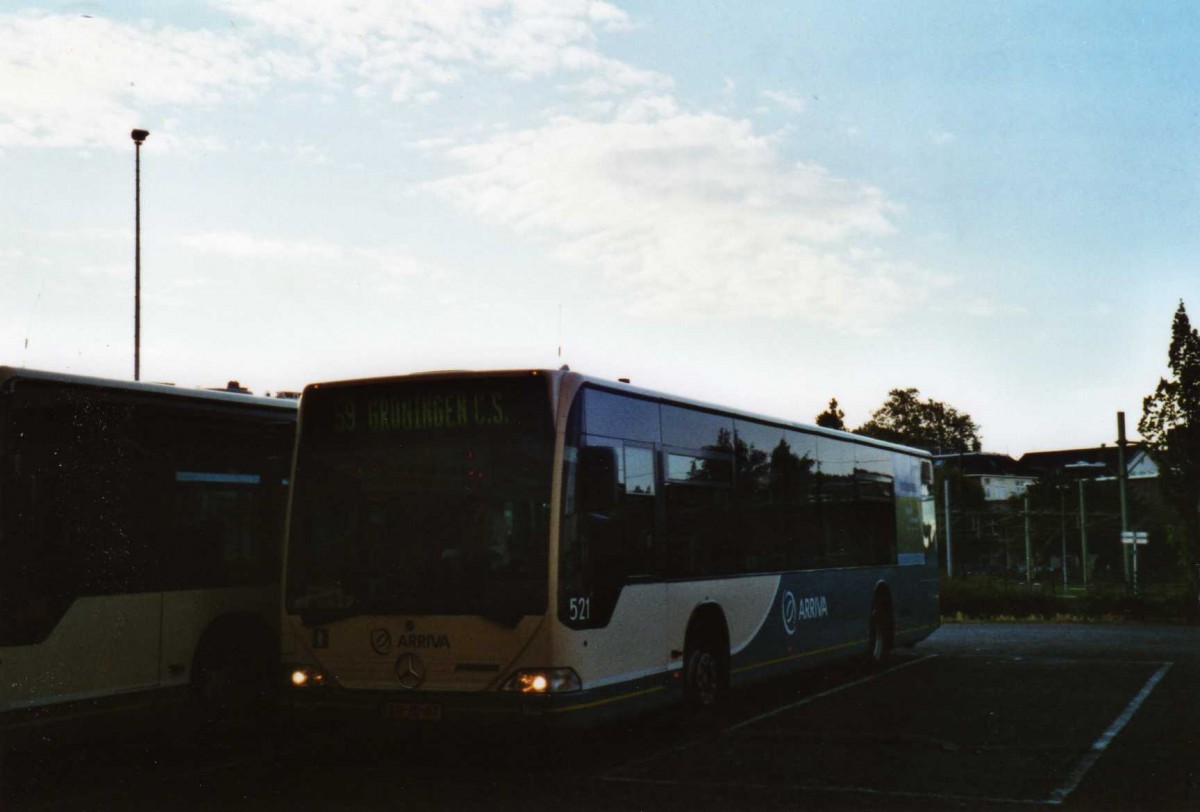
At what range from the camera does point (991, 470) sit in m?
140

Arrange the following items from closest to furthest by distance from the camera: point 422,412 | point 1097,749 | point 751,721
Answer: point 422,412
point 1097,749
point 751,721

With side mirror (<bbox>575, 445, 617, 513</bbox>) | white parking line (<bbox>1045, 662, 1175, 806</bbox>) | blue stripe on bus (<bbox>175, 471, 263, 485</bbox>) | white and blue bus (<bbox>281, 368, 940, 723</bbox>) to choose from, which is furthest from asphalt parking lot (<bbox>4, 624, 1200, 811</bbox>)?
blue stripe on bus (<bbox>175, 471, 263, 485</bbox>)

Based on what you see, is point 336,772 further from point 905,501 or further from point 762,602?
point 905,501

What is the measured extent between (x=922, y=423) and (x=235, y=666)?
127677 millimetres

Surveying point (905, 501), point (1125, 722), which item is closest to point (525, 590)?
point (1125, 722)

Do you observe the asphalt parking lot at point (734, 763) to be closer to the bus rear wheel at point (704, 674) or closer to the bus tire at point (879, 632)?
the bus rear wheel at point (704, 674)

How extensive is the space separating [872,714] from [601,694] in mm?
4272

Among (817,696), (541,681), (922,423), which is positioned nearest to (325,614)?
(541,681)

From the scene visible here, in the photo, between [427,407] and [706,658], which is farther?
[706,658]

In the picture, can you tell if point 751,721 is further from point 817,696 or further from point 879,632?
point 879,632

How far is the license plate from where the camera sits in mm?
9898

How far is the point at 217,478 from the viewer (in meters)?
11.9

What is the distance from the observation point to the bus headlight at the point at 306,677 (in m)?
10.3

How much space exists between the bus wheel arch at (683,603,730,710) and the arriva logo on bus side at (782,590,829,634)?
1.75m
